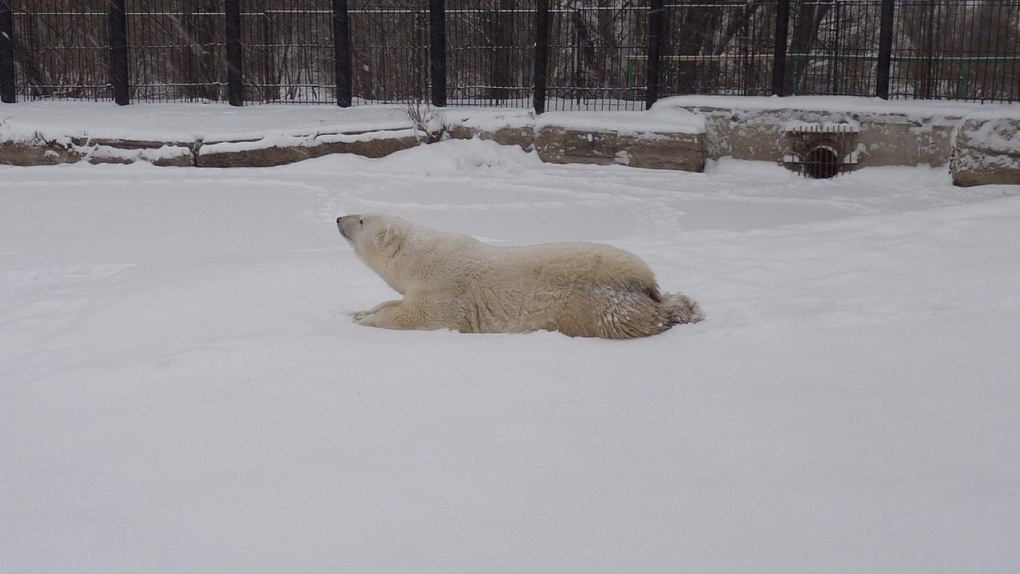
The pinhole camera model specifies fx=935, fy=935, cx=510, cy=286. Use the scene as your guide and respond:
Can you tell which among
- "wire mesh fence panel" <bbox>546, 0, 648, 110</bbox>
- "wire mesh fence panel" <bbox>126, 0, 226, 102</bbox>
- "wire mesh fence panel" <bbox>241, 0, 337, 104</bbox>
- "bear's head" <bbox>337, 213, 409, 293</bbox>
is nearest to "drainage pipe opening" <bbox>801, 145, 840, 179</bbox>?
"wire mesh fence panel" <bbox>546, 0, 648, 110</bbox>

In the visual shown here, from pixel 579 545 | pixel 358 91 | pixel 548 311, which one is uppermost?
pixel 358 91

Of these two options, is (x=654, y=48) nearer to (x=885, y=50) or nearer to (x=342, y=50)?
(x=885, y=50)

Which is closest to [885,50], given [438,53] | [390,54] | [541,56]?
[541,56]

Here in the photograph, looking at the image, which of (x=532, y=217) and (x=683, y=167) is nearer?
(x=532, y=217)

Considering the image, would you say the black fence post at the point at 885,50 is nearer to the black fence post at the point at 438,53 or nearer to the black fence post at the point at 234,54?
the black fence post at the point at 438,53

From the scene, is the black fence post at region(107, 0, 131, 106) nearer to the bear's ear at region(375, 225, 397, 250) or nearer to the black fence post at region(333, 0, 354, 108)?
the black fence post at region(333, 0, 354, 108)

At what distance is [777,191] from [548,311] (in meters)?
6.51

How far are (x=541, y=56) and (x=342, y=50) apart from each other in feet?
9.46

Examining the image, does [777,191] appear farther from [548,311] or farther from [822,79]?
[548,311]

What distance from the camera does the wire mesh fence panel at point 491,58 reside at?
42.4 ft

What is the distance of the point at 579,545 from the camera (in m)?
2.17

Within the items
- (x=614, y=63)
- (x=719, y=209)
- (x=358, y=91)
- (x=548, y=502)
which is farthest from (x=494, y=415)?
(x=358, y=91)

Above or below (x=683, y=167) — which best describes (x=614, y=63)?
above

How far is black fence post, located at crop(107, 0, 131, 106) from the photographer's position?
42.6 ft
